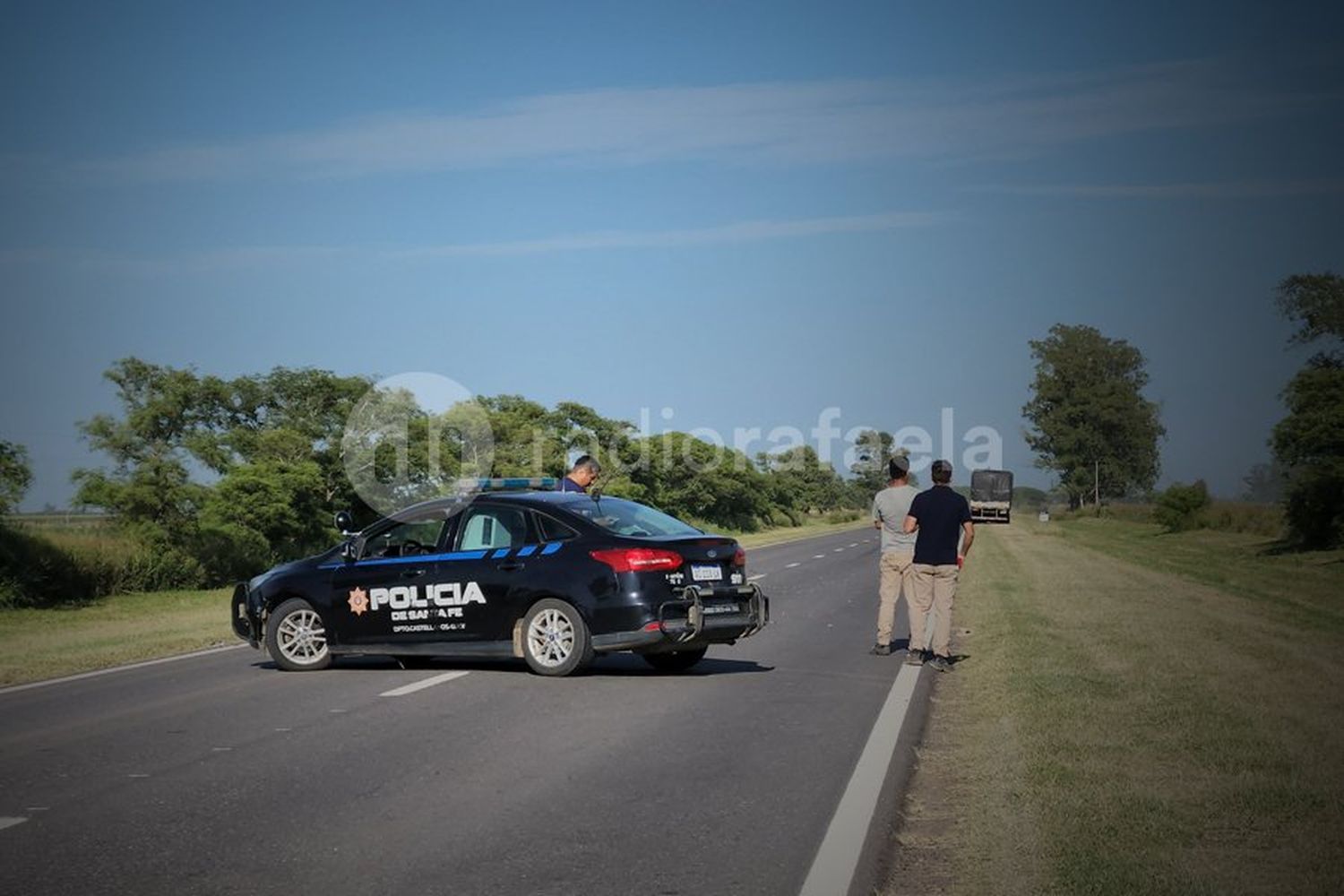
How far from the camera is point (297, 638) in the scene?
14.3 metres

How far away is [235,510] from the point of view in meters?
46.2

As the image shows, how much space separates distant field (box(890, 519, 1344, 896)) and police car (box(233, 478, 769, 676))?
2.32 m

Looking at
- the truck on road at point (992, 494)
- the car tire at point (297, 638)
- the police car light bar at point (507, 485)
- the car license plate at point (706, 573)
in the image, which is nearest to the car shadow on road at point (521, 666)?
the car tire at point (297, 638)

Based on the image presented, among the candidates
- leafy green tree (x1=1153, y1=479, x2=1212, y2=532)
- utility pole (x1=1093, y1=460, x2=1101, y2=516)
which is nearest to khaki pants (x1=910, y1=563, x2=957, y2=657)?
leafy green tree (x1=1153, y1=479, x2=1212, y2=532)

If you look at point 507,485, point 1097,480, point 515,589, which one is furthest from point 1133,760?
point 1097,480

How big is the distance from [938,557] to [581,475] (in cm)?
377

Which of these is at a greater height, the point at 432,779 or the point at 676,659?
the point at 676,659

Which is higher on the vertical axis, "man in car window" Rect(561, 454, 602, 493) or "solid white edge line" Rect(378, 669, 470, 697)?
"man in car window" Rect(561, 454, 602, 493)

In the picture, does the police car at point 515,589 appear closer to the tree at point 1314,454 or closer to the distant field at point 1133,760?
the distant field at point 1133,760

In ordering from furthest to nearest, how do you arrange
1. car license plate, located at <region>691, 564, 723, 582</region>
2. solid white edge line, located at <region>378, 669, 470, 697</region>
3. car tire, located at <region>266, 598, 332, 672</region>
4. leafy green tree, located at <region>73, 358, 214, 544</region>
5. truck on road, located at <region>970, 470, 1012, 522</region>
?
truck on road, located at <region>970, 470, 1012, 522</region>
leafy green tree, located at <region>73, 358, 214, 544</region>
car tire, located at <region>266, 598, 332, 672</region>
car license plate, located at <region>691, 564, 723, 582</region>
solid white edge line, located at <region>378, 669, 470, 697</region>

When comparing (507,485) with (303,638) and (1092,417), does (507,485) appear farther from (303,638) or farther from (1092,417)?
(1092,417)

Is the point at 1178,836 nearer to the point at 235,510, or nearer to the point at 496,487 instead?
the point at 496,487

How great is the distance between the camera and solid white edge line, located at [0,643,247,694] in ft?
45.2

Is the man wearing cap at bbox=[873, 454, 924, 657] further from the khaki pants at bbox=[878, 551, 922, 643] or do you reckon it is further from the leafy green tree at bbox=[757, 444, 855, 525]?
the leafy green tree at bbox=[757, 444, 855, 525]
